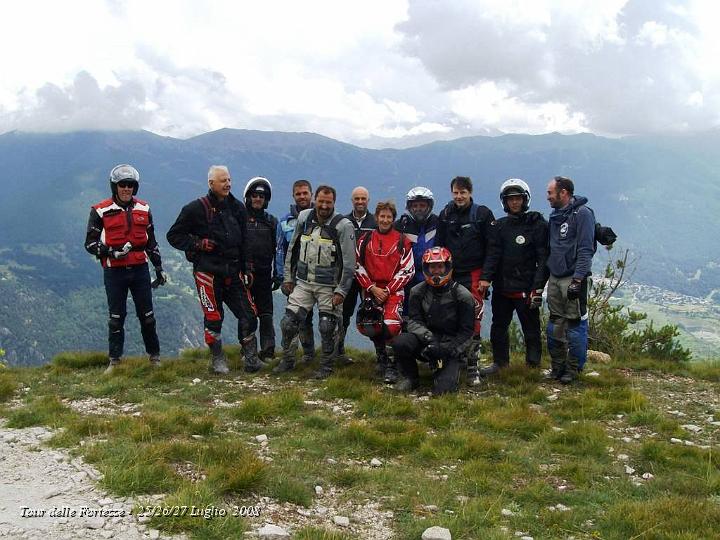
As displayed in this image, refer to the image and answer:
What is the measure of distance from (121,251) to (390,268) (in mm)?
4978

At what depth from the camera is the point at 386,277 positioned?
375 inches

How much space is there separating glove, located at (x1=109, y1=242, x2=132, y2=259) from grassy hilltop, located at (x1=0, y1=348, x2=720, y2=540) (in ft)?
7.18

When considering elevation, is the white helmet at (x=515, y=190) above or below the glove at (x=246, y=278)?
above

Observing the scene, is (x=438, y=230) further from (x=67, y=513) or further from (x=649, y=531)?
(x=67, y=513)

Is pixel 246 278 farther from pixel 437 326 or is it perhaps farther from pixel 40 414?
pixel 40 414

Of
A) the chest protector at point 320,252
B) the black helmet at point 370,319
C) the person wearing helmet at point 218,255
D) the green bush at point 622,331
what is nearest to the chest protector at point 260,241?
the person wearing helmet at point 218,255

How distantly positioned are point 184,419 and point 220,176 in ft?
15.1

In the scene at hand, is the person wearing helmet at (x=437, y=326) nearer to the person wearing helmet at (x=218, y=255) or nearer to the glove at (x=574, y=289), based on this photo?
the glove at (x=574, y=289)

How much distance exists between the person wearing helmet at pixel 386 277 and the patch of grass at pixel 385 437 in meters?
2.52

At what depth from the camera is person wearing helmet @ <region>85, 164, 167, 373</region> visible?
30.6 ft

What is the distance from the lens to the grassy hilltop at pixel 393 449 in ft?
15.3

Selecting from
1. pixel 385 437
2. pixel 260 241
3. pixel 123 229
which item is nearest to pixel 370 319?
pixel 260 241

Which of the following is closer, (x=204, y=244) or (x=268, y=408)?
(x=268, y=408)

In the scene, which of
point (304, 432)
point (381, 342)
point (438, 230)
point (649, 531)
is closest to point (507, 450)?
point (649, 531)
